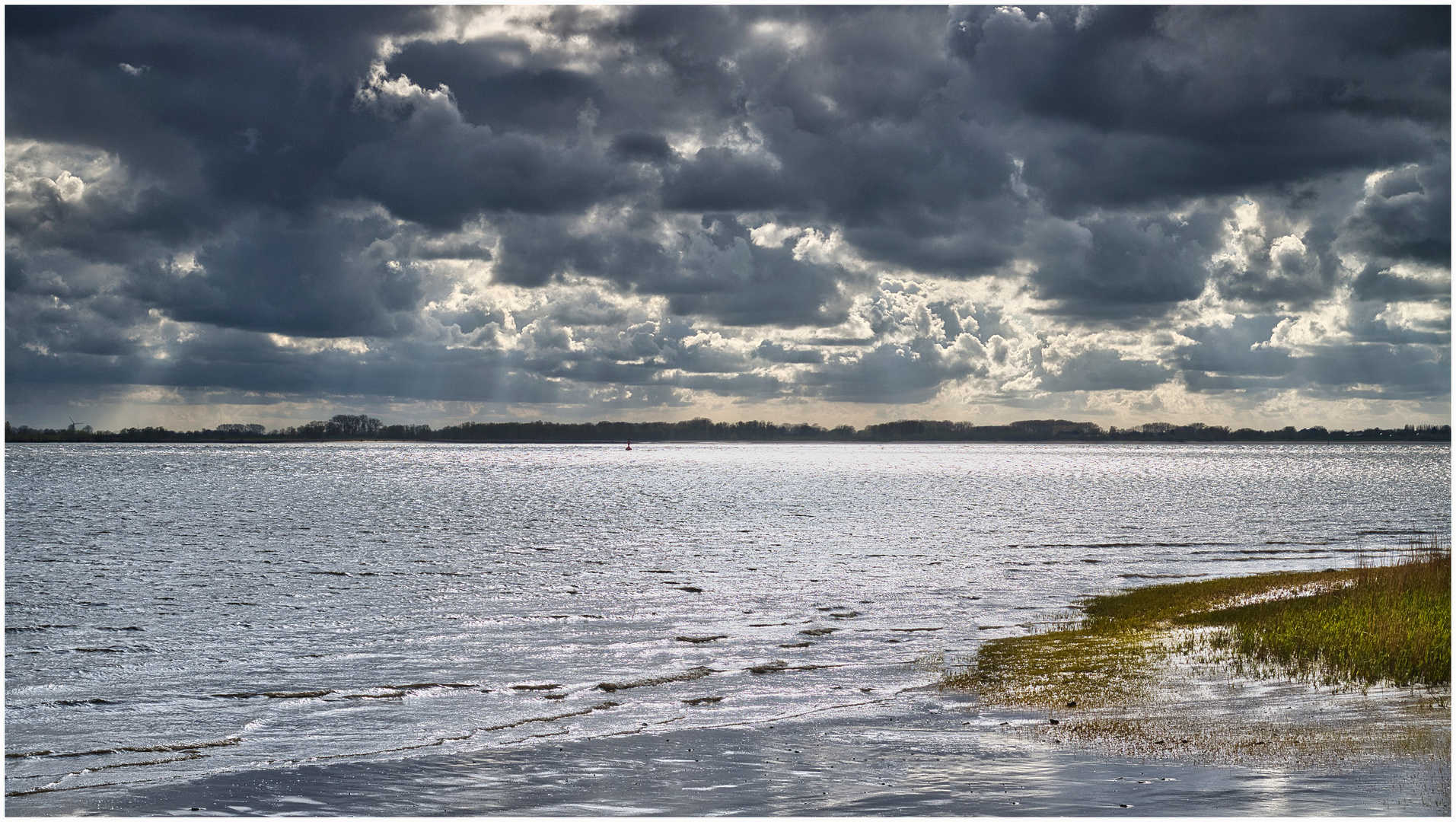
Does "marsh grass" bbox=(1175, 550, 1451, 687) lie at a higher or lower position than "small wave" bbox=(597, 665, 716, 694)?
higher

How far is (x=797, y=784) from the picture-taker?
592 inches

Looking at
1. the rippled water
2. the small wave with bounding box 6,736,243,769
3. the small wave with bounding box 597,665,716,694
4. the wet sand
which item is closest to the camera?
the wet sand

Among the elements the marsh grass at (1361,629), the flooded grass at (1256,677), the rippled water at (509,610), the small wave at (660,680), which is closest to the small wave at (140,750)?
the rippled water at (509,610)

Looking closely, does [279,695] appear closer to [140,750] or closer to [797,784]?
[140,750]

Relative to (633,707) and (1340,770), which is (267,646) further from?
(1340,770)

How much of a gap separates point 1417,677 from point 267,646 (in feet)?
91.9

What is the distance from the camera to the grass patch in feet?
67.5

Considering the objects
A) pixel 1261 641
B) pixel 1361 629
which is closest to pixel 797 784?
pixel 1261 641

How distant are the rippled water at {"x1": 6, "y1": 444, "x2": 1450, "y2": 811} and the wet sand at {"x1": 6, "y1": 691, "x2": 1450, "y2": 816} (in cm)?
107

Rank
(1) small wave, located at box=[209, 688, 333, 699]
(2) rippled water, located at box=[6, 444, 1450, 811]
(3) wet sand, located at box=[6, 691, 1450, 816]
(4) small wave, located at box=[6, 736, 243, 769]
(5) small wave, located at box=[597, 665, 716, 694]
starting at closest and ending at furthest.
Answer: (3) wet sand, located at box=[6, 691, 1450, 816] < (4) small wave, located at box=[6, 736, 243, 769] < (2) rippled water, located at box=[6, 444, 1450, 811] < (1) small wave, located at box=[209, 688, 333, 699] < (5) small wave, located at box=[597, 665, 716, 694]

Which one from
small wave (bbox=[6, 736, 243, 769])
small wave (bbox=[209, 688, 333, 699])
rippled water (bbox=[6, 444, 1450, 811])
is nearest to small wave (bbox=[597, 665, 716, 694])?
rippled water (bbox=[6, 444, 1450, 811])

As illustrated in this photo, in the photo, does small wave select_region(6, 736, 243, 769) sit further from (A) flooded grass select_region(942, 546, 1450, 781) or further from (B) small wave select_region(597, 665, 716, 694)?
(A) flooded grass select_region(942, 546, 1450, 781)

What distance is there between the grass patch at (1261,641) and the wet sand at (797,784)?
14.2ft

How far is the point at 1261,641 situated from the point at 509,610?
2320cm
